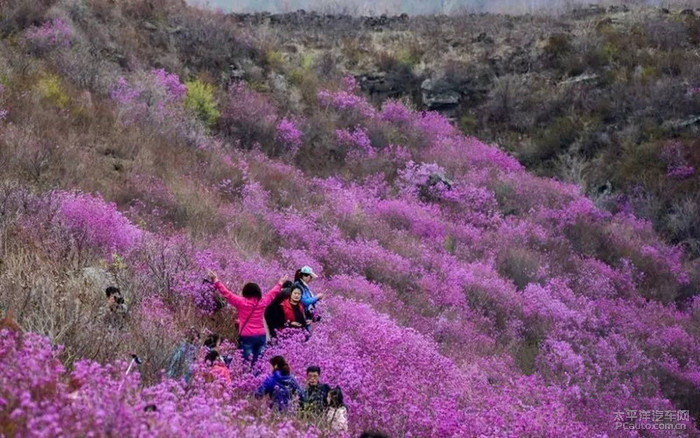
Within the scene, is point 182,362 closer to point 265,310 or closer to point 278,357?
point 278,357

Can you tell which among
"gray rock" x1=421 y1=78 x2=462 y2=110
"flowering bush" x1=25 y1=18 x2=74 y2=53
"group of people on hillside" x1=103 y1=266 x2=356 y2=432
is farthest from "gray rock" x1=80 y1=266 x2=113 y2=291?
"gray rock" x1=421 y1=78 x2=462 y2=110

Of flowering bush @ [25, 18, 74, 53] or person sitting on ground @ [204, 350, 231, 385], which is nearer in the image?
person sitting on ground @ [204, 350, 231, 385]

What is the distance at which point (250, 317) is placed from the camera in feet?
27.1

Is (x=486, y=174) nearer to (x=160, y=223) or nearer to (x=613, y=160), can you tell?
(x=613, y=160)

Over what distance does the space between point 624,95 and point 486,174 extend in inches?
267

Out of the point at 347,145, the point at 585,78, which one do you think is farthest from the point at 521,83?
the point at 347,145

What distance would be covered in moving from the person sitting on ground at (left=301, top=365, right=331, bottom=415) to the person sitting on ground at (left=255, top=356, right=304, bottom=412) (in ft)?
0.32

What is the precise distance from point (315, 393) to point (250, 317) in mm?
1971

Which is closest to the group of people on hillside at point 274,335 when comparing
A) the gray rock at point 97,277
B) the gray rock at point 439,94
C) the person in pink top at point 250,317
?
the person in pink top at point 250,317

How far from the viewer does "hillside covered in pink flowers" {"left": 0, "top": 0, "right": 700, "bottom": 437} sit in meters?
5.95

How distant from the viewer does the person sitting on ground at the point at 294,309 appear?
8.63 metres

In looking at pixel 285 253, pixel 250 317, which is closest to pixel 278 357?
pixel 250 317

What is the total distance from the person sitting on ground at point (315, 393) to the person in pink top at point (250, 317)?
4.37ft

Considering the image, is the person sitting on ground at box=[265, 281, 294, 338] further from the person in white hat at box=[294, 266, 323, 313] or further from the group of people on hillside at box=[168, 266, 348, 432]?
the person in white hat at box=[294, 266, 323, 313]
